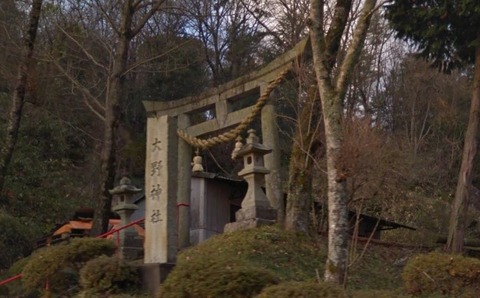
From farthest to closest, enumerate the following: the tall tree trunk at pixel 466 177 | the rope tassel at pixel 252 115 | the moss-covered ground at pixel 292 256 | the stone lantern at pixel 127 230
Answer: the tall tree trunk at pixel 466 177, the rope tassel at pixel 252 115, the stone lantern at pixel 127 230, the moss-covered ground at pixel 292 256

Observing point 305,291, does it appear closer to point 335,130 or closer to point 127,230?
point 335,130

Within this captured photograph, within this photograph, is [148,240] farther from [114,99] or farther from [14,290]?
[114,99]

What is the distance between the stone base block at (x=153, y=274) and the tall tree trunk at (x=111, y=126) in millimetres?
6639

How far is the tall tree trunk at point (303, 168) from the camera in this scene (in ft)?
46.5

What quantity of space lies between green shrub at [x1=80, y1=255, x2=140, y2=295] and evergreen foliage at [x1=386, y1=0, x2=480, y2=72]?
8677 mm

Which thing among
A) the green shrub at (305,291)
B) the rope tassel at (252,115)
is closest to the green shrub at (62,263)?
the green shrub at (305,291)

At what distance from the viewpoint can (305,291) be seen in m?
7.02

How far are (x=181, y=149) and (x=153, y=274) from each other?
310 inches

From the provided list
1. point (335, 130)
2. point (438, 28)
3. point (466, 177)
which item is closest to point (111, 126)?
point (438, 28)

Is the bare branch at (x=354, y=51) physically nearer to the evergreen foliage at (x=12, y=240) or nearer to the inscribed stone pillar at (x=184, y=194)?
the inscribed stone pillar at (x=184, y=194)

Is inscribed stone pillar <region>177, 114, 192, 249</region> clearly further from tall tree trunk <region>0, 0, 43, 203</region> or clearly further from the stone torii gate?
tall tree trunk <region>0, 0, 43, 203</region>

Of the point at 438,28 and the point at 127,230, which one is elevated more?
the point at 438,28

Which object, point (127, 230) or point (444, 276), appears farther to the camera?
point (127, 230)

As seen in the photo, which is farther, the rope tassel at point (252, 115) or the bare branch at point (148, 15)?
the bare branch at point (148, 15)
